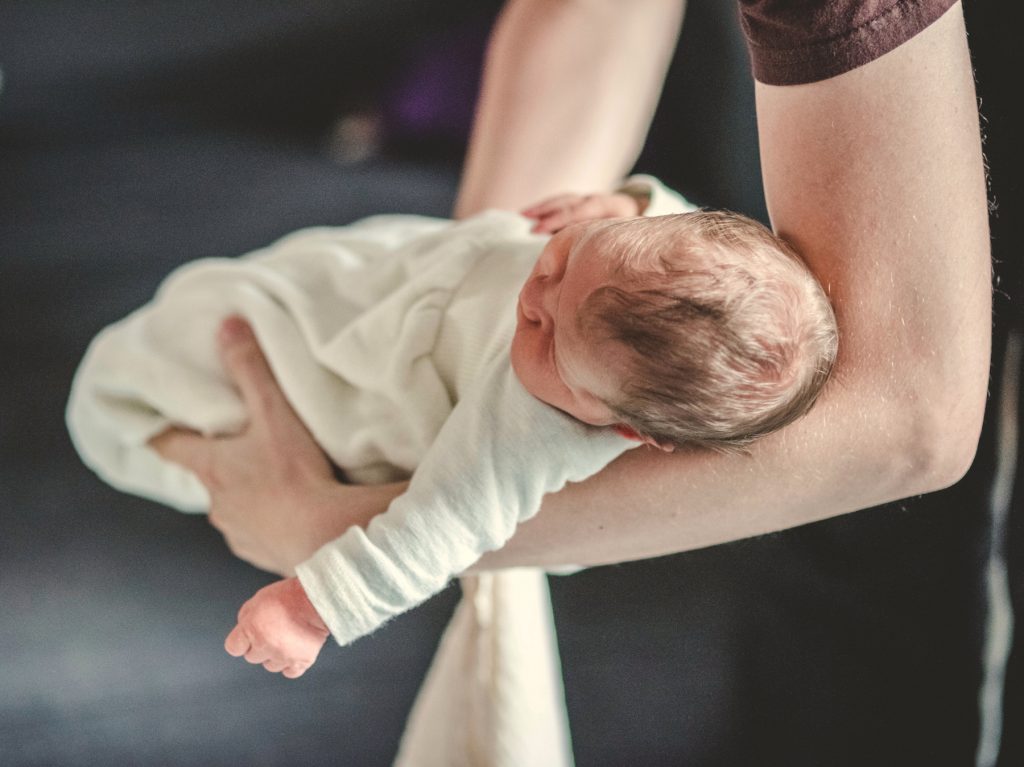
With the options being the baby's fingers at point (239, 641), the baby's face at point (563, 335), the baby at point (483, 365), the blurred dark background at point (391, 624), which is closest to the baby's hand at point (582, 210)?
the baby at point (483, 365)

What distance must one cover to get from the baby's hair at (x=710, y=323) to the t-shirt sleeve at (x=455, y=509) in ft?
0.23

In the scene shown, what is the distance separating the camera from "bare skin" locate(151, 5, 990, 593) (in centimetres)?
57

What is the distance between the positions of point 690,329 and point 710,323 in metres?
0.01

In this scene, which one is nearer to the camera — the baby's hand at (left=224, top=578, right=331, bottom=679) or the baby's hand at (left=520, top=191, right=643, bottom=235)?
the baby's hand at (left=224, top=578, right=331, bottom=679)

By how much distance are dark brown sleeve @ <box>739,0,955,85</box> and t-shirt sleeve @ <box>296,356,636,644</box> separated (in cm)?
24

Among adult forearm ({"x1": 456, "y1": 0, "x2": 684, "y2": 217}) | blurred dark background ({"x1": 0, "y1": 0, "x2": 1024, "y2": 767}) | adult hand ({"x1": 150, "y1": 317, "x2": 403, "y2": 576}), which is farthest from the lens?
adult forearm ({"x1": 456, "y1": 0, "x2": 684, "y2": 217})

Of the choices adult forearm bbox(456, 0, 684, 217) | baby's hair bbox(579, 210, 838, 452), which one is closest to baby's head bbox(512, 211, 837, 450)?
baby's hair bbox(579, 210, 838, 452)

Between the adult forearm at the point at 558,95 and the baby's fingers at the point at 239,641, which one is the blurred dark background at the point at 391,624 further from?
the baby's fingers at the point at 239,641

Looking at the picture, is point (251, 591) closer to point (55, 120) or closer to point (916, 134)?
point (916, 134)

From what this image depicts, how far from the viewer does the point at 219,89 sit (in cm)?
155

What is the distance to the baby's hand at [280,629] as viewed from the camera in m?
0.59

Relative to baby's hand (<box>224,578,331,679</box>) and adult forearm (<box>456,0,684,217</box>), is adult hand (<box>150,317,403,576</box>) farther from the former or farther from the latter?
adult forearm (<box>456,0,684,217</box>)

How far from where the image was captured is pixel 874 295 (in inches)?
23.0

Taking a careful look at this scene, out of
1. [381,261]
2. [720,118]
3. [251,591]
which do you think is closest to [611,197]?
[381,261]
